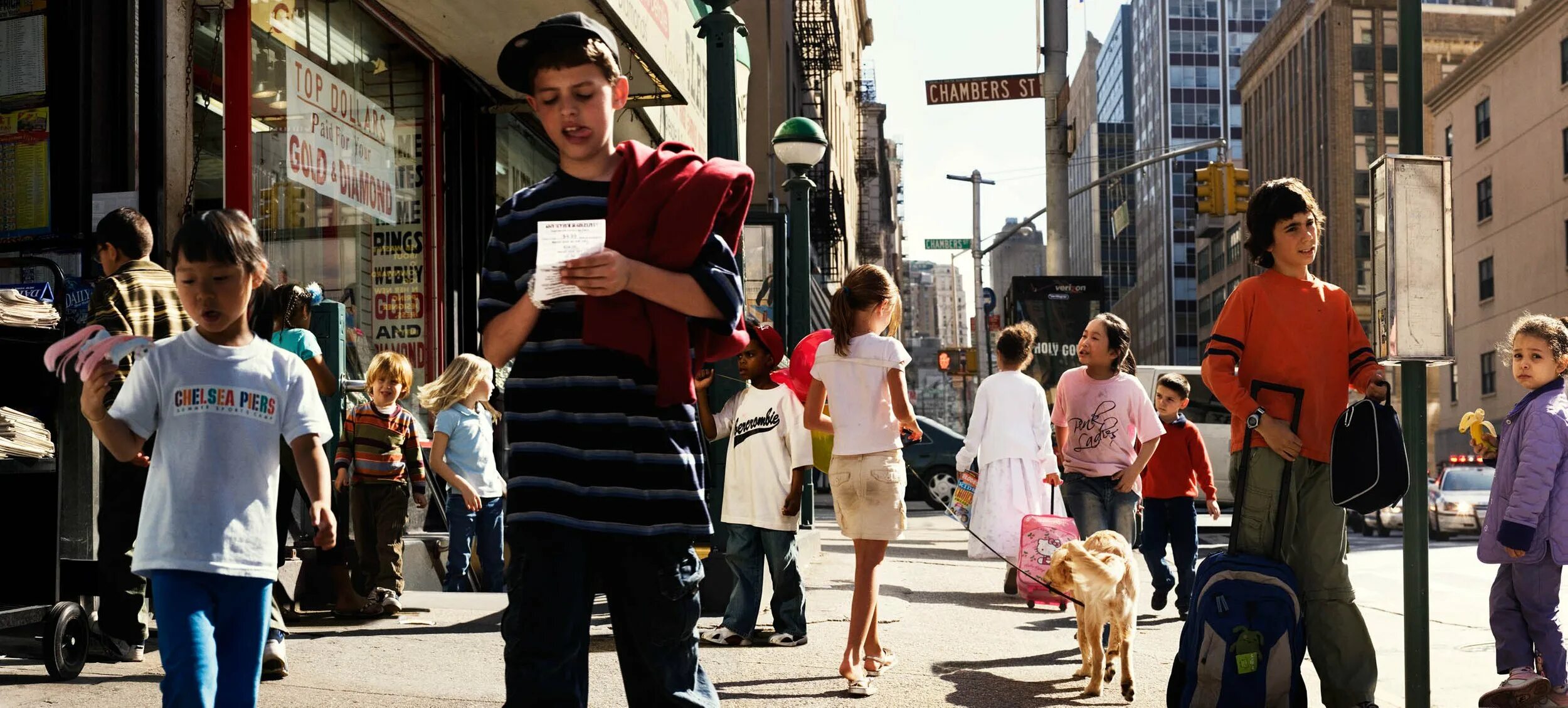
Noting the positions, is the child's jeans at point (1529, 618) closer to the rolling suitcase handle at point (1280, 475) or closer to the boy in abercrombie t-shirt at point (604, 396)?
the rolling suitcase handle at point (1280, 475)

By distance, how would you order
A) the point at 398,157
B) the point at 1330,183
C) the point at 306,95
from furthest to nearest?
1. the point at 1330,183
2. the point at 398,157
3. the point at 306,95

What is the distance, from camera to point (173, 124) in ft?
27.6

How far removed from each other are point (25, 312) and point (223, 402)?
2.66 meters

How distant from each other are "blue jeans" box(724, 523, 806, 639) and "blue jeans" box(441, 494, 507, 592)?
7.79ft

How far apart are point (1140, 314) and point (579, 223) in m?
151

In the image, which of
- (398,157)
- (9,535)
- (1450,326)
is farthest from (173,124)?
(1450,326)

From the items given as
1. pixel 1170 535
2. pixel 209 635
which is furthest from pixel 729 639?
pixel 209 635

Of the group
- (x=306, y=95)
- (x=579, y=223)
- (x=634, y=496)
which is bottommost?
(x=634, y=496)

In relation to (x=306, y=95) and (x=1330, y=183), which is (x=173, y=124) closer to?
(x=306, y=95)

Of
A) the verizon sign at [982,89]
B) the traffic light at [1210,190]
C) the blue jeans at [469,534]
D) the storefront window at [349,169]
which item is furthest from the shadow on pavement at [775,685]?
the traffic light at [1210,190]

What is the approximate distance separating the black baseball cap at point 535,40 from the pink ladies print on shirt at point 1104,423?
5.70m

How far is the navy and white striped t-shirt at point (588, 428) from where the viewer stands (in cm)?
324

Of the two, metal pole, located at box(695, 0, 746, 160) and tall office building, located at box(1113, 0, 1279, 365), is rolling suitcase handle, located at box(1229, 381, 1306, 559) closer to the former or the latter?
metal pole, located at box(695, 0, 746, 160)

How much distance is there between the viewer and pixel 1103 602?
626 centimetres
